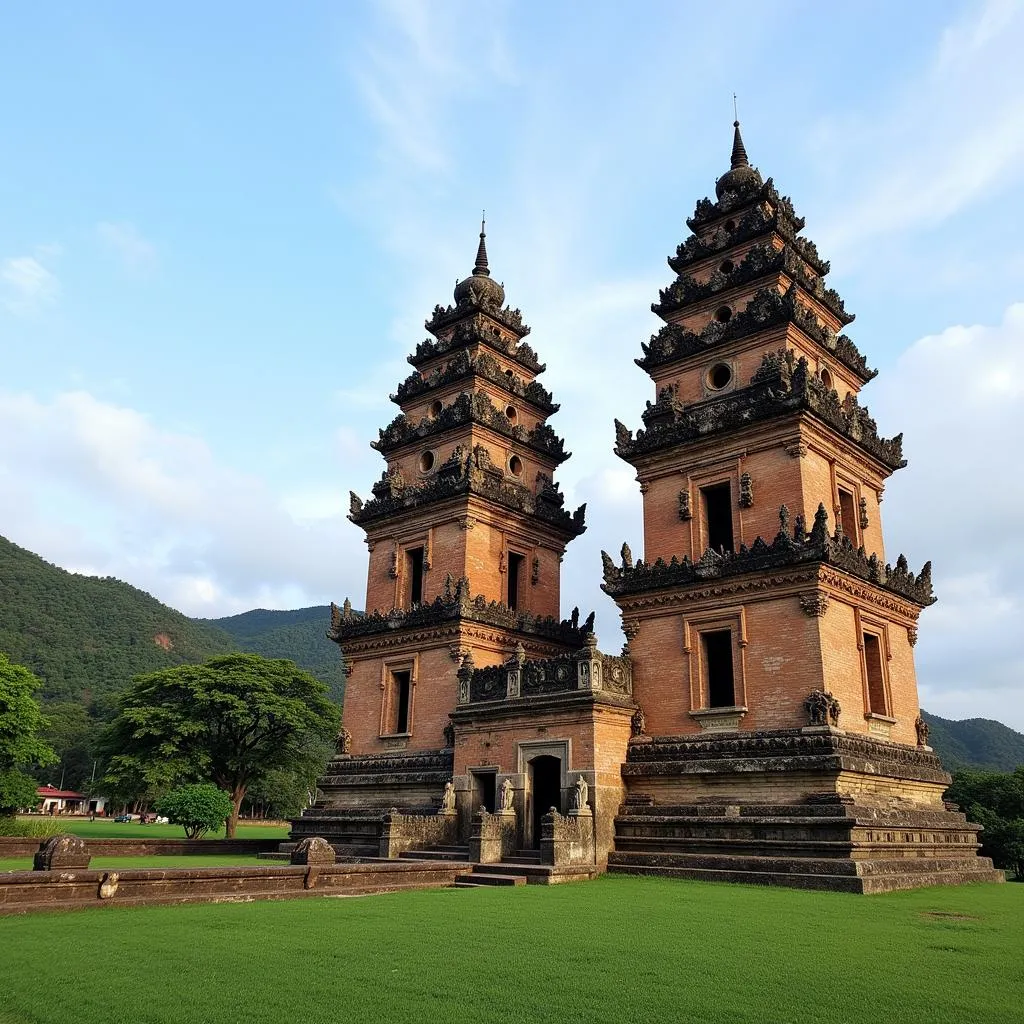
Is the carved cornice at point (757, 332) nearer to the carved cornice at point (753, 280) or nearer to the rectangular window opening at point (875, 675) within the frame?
the carved cornice at point (753, 280)

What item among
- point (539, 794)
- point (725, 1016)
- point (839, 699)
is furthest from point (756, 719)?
point (725, 1016)

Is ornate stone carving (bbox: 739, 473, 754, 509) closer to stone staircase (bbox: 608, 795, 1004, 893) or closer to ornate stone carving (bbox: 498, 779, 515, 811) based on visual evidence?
stone staircase (bbox: 608, 795, 1004, 893)

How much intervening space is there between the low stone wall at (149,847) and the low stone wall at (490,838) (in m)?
11.8

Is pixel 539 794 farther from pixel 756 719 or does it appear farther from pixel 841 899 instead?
pixel 841 899

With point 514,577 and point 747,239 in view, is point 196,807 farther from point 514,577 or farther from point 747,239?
point 747,239

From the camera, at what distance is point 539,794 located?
25.0 meters

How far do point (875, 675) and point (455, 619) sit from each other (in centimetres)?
1313

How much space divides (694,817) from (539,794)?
468cm

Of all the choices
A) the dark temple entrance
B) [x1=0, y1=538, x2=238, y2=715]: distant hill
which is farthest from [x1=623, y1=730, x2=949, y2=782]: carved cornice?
[x1=0, y1=538, x2=238, y2=715]: distant hill

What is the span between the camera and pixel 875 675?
2531 centimetres

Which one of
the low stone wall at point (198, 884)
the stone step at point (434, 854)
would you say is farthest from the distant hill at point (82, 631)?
the low stone wall at point (198, 884)

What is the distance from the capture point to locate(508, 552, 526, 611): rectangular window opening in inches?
1334

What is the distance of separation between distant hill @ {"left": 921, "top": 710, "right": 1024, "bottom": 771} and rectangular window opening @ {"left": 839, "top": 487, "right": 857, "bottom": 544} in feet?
319

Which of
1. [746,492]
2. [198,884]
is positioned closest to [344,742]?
[198,884]
